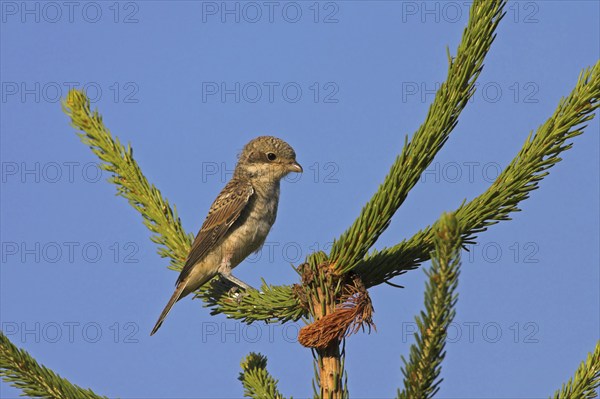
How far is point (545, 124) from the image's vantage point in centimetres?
416

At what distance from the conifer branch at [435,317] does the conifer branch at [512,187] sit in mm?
1399

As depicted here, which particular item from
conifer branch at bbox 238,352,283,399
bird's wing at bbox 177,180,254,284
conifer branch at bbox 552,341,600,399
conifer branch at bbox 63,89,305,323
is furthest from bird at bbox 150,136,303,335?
conifer branch at bbox 552,341,600,399

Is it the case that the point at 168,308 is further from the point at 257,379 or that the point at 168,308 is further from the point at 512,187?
the point at 512,187

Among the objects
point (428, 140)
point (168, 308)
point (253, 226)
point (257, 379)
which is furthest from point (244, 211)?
point (428, 140)

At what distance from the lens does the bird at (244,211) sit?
336 inches

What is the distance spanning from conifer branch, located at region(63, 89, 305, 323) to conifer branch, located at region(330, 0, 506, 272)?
37.5 inches

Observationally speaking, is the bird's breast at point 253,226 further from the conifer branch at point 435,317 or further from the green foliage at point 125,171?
the conifer branch at point 435,317

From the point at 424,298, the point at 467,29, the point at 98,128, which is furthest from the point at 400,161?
the point at 98,128

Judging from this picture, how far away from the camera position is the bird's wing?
875 cm

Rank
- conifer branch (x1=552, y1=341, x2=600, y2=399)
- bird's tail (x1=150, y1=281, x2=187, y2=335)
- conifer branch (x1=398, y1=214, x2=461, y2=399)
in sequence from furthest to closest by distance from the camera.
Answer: bird's tail (x1=150, y1=281, x2=187, y2=335), conifer branch (x1=552, y1=341, x2=600, y2=399), conifer branch (x1=398, y1=214, x2=461, y2=399)

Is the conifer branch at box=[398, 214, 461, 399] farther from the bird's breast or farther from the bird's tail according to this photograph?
the bird's breast

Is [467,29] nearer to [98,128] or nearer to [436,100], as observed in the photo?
[436,100]

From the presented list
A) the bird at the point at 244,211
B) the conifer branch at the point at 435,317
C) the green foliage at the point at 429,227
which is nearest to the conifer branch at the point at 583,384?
the green foliage at the point at 429,227

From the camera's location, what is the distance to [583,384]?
353cm
